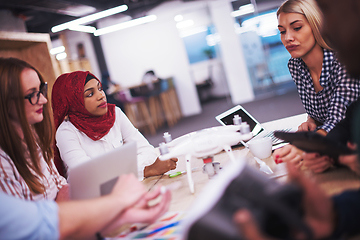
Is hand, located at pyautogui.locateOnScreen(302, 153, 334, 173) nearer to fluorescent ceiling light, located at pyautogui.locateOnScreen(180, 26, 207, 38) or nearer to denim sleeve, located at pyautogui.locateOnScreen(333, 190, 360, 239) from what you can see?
denim sleeve, located at pyautogui.locateOnScreen(333, 190, 360, 239)

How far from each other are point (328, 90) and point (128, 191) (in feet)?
3.52

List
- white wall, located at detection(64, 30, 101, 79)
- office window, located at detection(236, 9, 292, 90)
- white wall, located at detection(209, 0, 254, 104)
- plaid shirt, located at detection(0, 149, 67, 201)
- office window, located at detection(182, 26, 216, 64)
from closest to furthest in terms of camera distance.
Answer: plaid shirt, located at detection(0, 149, 67, 201) → office window, located at detection(236, 9, 292, 90) → white wall, located at detection(209, 0, 254, 104) → white wall, located at detection(64, 30, 101, 79) → office window, located at detection(182, 26, 216, 64)

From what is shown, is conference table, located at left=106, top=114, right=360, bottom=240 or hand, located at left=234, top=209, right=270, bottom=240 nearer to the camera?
hand, located at left=234, top=209, right=270, bottom=240

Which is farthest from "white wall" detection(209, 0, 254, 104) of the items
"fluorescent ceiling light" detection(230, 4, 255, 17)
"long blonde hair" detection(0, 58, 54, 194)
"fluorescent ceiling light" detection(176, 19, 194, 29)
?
"long blonde hair" detection(0, 58, 54, 194)

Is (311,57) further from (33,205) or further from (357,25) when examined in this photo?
(33,205)

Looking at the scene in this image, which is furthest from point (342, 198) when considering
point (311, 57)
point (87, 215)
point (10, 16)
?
point (10, 16)

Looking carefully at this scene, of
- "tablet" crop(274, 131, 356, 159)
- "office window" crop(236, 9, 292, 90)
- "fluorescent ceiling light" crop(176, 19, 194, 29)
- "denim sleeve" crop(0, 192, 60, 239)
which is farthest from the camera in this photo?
"fluorescent ceiling light" crop(176, 19, 194, 29)

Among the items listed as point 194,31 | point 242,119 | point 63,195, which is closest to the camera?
point 63,195

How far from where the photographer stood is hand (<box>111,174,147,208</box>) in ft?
2.46

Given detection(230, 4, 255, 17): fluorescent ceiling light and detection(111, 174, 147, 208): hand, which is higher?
detection(230, 4, 255, 17): fluorescent ceiling light

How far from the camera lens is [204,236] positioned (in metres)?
0.49

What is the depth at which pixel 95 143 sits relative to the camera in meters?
1.68

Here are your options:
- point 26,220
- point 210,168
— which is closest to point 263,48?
point 210,168

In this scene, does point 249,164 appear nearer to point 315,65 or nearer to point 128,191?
point 128,191
